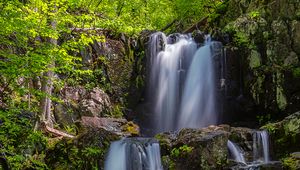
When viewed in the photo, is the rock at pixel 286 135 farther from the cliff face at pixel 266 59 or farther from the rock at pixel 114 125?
the rock at pixel 114 125

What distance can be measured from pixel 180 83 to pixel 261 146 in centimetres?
602

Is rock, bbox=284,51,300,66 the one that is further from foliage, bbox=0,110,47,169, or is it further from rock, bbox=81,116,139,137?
foliage, bbox=0,110,47,169

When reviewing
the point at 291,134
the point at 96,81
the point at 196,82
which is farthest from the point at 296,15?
the point at 96,81

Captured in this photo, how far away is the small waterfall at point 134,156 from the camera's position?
10.5m

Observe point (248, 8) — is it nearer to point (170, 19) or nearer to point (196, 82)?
point (196, 82)

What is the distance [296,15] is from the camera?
15086 millimetres

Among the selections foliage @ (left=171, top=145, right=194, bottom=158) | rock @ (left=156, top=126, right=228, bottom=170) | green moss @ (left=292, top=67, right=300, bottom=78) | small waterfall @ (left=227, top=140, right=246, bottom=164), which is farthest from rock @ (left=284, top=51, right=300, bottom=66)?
foliage @ (left=171, top=145, right=194, bottom=158)

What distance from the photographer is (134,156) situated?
35.0 feet

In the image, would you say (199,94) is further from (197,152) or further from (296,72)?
(197,152)

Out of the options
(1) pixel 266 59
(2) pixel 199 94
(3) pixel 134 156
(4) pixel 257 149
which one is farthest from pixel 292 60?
(3) pixel 134 156

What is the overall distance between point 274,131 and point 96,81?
27.0 ft

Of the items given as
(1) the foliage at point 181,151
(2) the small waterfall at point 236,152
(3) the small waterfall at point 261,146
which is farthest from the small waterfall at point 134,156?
(3) the small waterfall at point 261,146

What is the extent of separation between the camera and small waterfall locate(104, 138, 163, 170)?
10.5 meters

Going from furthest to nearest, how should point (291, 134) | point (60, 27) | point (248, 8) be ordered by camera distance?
point (248, 8)
point (291, 134)
point (60, 27)
